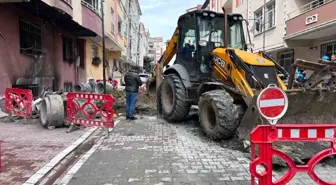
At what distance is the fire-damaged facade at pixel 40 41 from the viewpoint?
392 inches

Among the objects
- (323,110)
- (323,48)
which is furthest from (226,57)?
(323,48)

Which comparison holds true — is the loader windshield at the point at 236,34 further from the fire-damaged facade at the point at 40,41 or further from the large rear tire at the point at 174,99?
the fire-damaged facade at the point at 40,41

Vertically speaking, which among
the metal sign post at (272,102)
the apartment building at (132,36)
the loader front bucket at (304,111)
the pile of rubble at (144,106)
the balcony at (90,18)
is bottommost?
the pile of rubble at (144,106)

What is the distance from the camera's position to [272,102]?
140 inches

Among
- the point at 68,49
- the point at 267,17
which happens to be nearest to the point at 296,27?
the point at 267,17

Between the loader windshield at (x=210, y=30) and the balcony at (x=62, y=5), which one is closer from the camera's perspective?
the loader windshield at (x=210, y=30)

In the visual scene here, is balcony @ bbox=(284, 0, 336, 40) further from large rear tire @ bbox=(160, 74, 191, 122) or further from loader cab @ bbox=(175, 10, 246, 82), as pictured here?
large rear tire @ bbox=(160, 74, 191, 122)

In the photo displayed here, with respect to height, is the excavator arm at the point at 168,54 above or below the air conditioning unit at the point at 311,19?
below

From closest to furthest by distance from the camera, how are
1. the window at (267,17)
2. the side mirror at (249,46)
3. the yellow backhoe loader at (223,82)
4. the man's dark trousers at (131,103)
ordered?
the yellow backhoe loader at (223,82), the side mirror at (249,46), the man's dark trousers at (131,103), the window at (267,17)

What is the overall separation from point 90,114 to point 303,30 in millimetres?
10575

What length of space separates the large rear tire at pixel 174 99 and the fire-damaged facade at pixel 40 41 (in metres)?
4.80

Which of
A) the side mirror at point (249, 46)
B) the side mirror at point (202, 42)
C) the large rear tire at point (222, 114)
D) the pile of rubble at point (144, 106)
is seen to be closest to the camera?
the large rear tire at point (222, 114)

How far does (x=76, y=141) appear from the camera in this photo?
670 cm

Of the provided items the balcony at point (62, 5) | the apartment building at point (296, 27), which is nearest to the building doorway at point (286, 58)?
the apartment building at point (296, 27)
